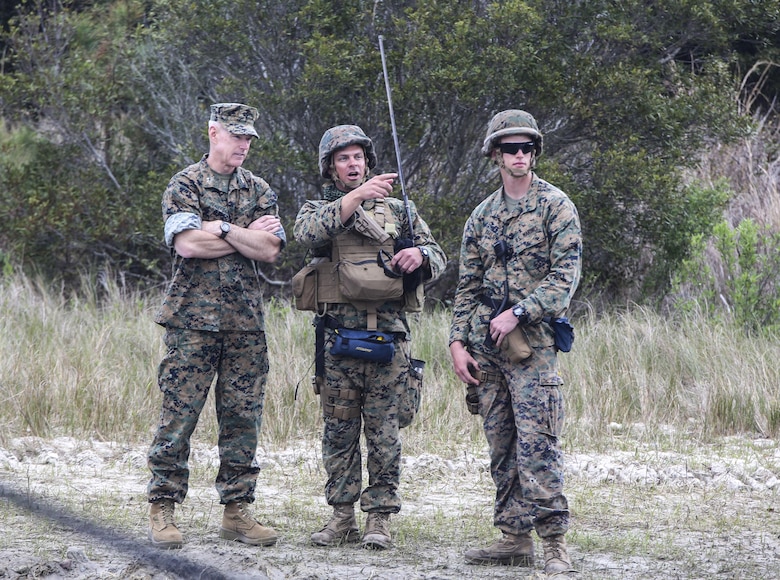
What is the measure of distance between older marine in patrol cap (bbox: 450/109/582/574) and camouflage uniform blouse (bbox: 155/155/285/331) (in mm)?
998

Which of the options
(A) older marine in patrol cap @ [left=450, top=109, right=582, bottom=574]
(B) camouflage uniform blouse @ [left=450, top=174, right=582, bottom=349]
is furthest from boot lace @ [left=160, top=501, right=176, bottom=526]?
(B) camouflage uniform blouse @ [left=450, top=174, right=582, bottom=349]

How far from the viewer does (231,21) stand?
10703 millimetres

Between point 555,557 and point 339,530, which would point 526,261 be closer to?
point 555,557

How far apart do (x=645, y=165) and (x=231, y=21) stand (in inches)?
173

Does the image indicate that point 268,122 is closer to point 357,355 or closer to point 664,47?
point 664,47

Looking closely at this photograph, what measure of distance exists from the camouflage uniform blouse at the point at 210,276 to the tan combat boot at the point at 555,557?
1.69m

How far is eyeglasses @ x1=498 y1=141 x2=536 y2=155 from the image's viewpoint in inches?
189


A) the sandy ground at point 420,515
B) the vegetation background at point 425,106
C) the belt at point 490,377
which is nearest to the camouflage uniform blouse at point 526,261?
the belt at point 490,377

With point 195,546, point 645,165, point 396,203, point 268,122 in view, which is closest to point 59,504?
point 195,546

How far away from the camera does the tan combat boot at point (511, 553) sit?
489cm

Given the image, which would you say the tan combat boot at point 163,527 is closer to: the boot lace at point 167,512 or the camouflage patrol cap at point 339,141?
the boot lace at point 167,512

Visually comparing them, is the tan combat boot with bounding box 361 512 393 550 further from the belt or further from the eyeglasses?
the eyeglasses

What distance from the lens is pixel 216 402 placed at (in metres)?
5.08

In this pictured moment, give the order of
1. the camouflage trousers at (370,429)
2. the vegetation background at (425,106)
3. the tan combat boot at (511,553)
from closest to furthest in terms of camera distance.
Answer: the tan combat boot at (511,553) < the camouflage trousers at (370,429) < the vegetation background at (425,106)
